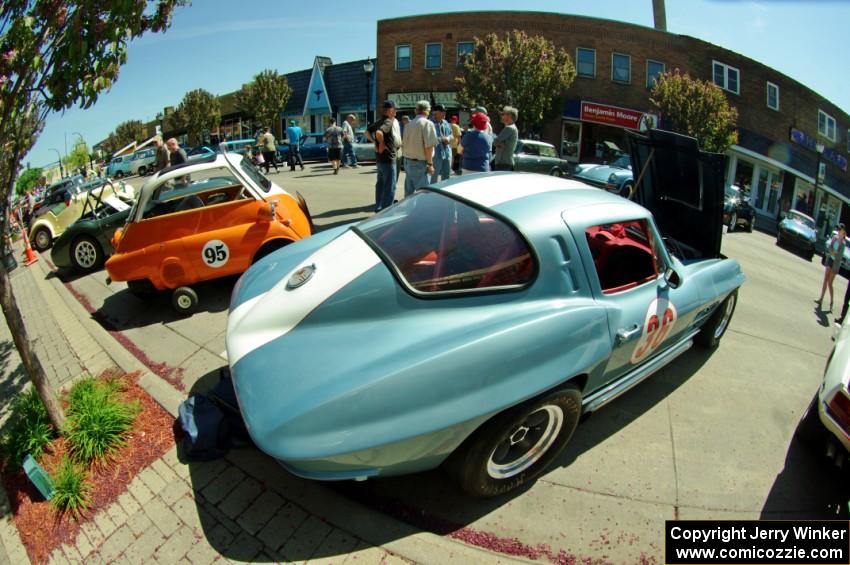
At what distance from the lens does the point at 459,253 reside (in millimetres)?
2639

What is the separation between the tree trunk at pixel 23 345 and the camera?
293 cm

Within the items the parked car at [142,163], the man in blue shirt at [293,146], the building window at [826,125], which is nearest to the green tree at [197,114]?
the parked car at [142,163]

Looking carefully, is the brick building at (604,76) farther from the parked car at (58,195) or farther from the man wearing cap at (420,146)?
the man wearing cap at (420,146)

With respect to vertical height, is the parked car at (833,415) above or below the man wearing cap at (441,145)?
below

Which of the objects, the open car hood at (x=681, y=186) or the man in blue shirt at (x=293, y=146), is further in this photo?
the man in blue shirt at (x=293, y=146)

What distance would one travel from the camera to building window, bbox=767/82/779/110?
3017cm

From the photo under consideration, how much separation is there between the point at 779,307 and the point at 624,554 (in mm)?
5423

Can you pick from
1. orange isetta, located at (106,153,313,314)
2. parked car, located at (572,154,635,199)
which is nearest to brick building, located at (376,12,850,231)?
parked car, located at (572,154,635,199)

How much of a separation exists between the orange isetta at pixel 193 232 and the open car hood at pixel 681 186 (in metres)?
4.02

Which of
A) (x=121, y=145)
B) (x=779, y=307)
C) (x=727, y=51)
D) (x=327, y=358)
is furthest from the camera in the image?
(x=121, y=145)

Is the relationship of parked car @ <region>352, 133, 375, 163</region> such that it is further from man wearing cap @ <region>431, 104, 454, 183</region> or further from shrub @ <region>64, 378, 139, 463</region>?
shrub @ <region>64, 378, 139, 463</region>

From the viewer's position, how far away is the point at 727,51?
1133 inches

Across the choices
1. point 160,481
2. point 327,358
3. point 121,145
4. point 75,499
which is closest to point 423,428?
point 327,358

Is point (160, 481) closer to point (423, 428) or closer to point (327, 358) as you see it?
point (327, 358)
